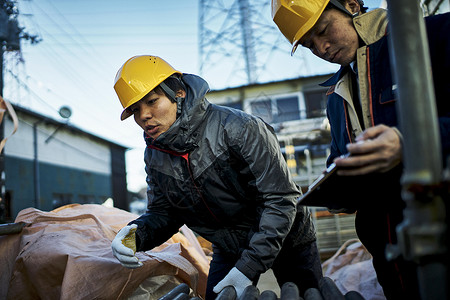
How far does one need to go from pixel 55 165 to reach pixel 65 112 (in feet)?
6.71

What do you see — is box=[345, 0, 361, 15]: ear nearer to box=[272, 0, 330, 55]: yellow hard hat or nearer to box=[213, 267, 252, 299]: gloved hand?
box=[272, 0, 330, 55]: yellow hard hat

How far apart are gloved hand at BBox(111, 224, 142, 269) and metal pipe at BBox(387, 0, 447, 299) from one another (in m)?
1.64

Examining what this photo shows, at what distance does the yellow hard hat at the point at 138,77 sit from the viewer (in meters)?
2.17

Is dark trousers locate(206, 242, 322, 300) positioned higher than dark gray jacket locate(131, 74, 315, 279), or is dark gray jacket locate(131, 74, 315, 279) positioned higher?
dark gray jacket locate(131, 74, 315, 279)

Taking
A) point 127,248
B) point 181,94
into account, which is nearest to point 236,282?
point 127,248

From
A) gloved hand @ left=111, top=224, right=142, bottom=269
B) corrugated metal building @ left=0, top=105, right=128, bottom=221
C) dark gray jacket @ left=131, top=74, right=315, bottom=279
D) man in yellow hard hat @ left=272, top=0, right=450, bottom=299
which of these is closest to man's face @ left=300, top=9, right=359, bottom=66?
man in yellow hard hat @ left=272, top=0, right=450, bottom=299

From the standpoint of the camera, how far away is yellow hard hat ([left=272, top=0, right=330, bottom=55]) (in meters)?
1.58

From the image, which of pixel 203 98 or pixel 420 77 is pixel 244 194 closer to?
pixel 203 98

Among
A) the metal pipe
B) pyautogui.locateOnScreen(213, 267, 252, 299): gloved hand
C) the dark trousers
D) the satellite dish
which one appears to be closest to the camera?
the metal pipe

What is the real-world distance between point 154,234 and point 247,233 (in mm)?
541

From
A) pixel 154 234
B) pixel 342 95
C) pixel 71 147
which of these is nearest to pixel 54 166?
pixel 71 147

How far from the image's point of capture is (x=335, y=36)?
5.26 feet

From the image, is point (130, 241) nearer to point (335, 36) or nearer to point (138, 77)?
point (138, 77)

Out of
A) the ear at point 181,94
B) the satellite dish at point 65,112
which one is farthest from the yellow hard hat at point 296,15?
the satellite dish at point 65,112
